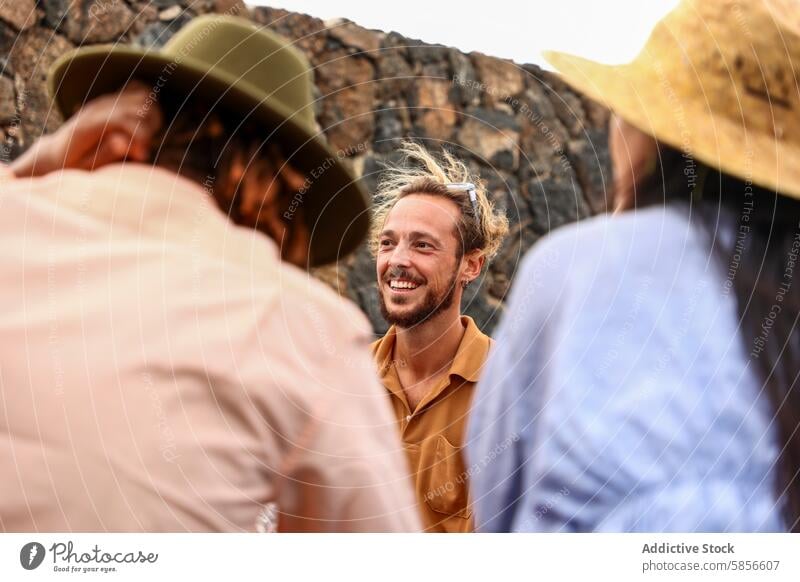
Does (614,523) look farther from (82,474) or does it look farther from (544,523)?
(82,474)

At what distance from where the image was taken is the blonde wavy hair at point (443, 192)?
1522 mm

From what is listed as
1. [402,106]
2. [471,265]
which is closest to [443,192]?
[471,265]

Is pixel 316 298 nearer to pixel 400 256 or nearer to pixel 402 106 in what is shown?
pixel 400 256

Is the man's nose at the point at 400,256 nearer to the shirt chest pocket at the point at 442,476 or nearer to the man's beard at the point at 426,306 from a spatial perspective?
the man's beard at the point at 426,306

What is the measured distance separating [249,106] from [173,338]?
35cm

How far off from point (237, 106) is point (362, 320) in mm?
404

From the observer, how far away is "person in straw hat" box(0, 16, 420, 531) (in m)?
1.20

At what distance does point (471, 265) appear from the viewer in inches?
60.2

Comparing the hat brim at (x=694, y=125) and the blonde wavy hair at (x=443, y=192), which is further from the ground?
the hat brim at (x=694, y=125)

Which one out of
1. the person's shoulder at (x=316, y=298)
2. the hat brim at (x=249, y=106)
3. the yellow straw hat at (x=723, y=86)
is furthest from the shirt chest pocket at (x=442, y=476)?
the yellow straw hat at (x=723, y=86)

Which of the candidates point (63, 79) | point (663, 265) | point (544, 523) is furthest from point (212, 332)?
point (663, 265)

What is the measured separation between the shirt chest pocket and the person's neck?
0.11m

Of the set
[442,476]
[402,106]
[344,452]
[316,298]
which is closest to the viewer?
[344,452]

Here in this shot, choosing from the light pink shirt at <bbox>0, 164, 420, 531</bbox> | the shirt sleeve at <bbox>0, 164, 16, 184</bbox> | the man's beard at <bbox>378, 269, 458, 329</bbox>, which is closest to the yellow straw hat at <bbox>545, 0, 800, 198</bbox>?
the man's beard at <bbox>378, 269, 458, 329</bbox>
